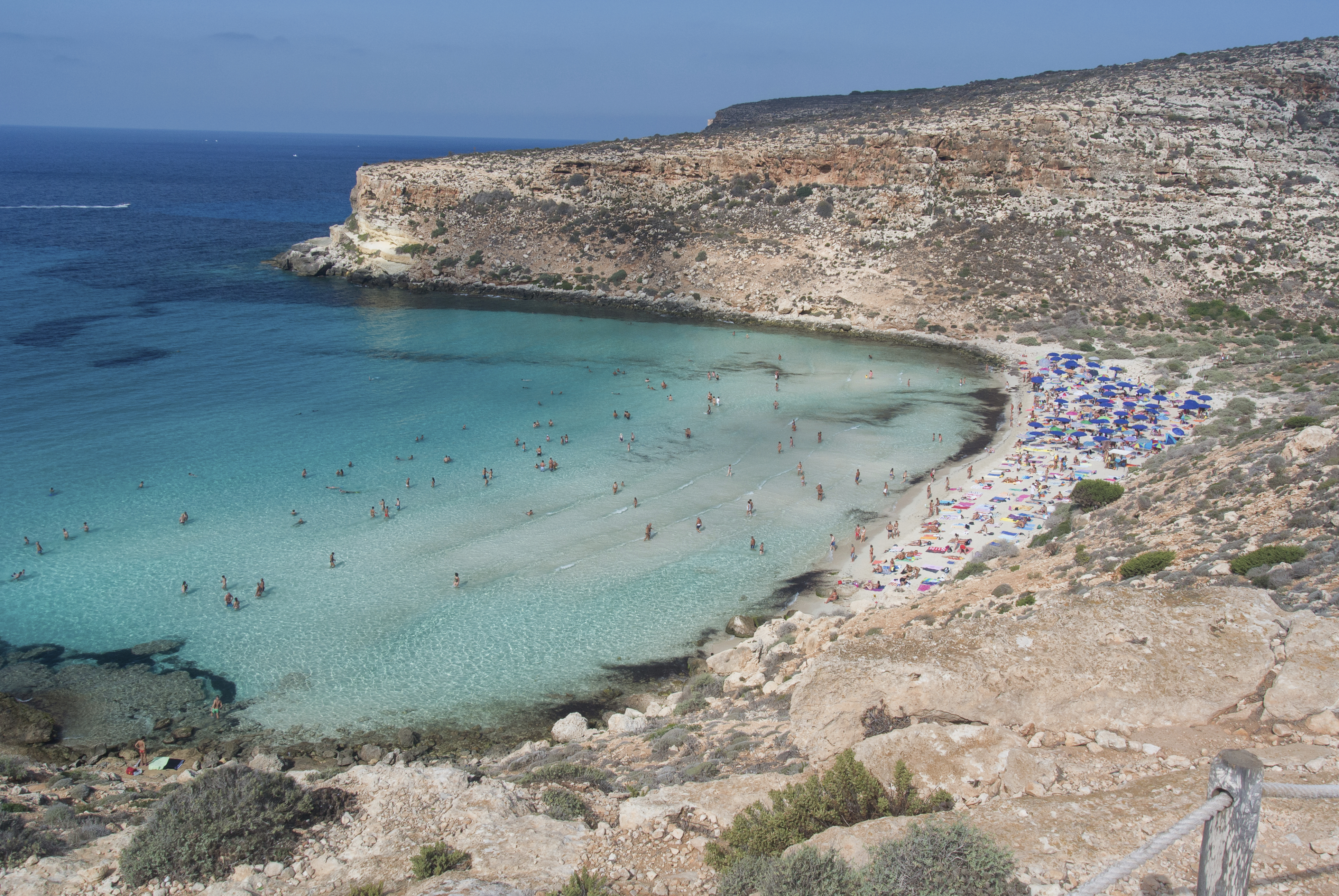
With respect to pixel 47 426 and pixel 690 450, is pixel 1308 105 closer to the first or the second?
pixel 690 450

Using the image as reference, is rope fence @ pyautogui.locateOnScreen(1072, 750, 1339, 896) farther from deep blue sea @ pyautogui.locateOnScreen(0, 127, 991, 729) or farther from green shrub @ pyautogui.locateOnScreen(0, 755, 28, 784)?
green shrub @ pyautogui.locateOnScreen(0, 755, 28, 784)

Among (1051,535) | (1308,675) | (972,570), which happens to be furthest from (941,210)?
(1308,675)

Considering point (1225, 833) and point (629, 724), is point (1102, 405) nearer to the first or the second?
point (629, 724)

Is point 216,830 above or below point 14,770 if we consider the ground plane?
above

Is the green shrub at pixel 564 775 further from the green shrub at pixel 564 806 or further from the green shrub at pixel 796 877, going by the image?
the green shrub at pixel 796 877

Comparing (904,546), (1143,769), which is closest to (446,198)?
(904,546)

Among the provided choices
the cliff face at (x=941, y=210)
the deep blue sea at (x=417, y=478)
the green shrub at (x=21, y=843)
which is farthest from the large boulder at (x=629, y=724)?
the cliff face at (x=941, y=210)

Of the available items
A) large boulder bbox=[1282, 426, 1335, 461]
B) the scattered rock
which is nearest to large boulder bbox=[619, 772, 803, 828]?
the scattered rock
